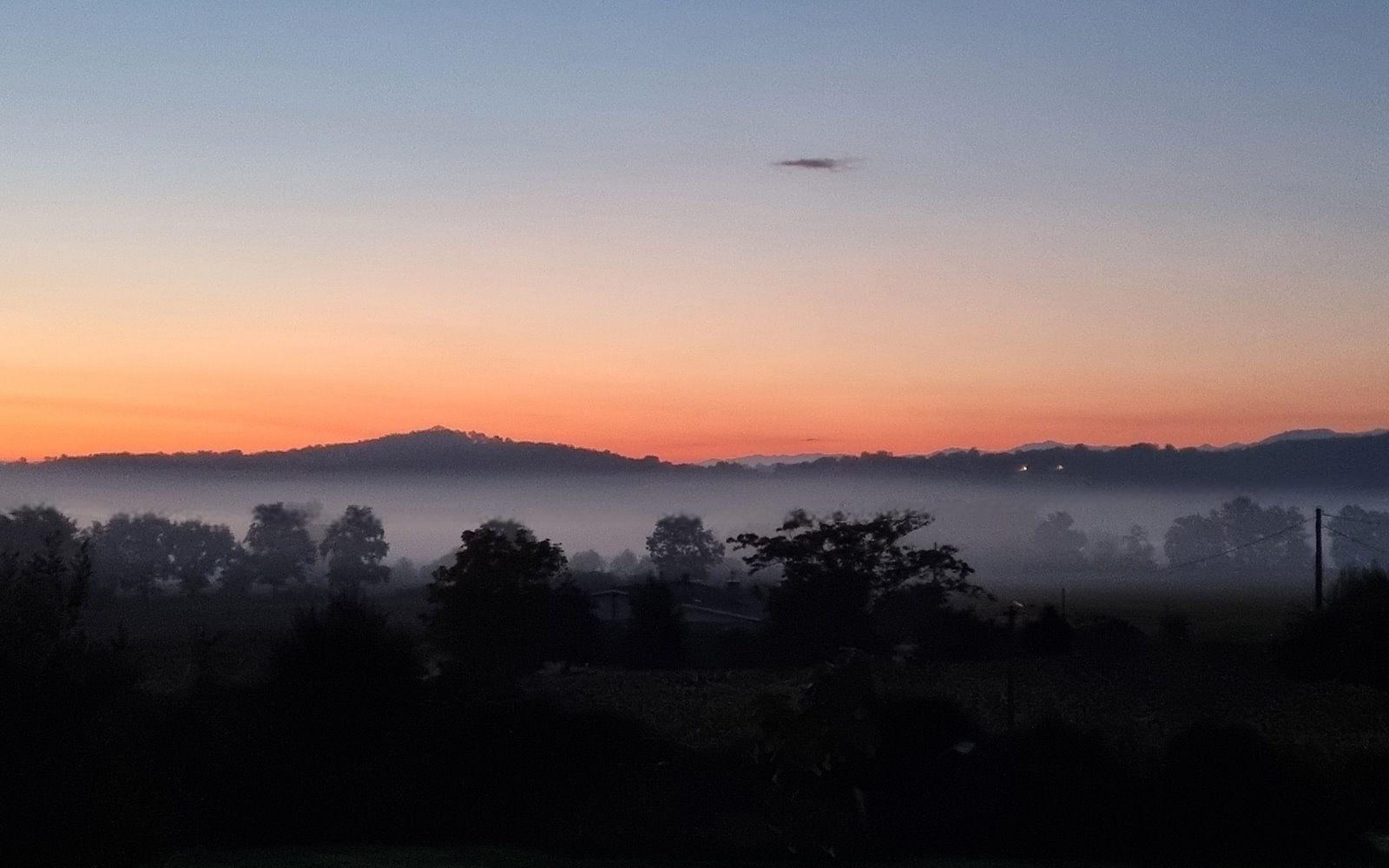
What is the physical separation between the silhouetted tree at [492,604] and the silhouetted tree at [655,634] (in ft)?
34.7

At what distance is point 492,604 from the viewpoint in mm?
67812

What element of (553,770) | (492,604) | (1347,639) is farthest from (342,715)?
(1347,639)

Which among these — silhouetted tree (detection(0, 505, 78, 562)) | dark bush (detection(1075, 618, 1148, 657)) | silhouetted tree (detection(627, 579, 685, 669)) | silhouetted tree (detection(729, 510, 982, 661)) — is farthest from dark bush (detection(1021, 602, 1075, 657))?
silhouetted tree (detection(0, 505, 78, 562))

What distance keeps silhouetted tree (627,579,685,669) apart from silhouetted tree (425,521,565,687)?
34.7 ft

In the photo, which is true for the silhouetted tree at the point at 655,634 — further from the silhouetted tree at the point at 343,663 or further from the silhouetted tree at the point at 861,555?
the silhouetted tree at the point at 343,663

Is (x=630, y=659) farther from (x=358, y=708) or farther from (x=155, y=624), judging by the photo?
(x=155, y=624)

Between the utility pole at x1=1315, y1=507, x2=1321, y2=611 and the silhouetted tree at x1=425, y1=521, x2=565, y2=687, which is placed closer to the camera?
the silhouetted tree at x1=425, y1=521, x2=565, y2=687

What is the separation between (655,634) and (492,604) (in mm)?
15516

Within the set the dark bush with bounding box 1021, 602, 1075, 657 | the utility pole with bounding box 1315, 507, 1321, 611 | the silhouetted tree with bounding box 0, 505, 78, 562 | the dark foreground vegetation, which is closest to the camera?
the dark foreground vegetation

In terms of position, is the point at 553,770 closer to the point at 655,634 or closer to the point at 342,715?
the point at 342,715

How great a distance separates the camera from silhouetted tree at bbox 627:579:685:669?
80500mm

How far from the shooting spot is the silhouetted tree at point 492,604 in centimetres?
6725

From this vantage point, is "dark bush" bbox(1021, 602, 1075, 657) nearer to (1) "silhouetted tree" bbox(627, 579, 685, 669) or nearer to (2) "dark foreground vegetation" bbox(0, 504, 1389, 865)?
(1) "silhouetted tree" bbox(627, 579, 685, 669)

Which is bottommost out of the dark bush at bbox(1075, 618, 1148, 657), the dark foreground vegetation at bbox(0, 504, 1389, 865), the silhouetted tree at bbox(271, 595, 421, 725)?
the dark bush at bbox(1075, 618, 1148, 657)
